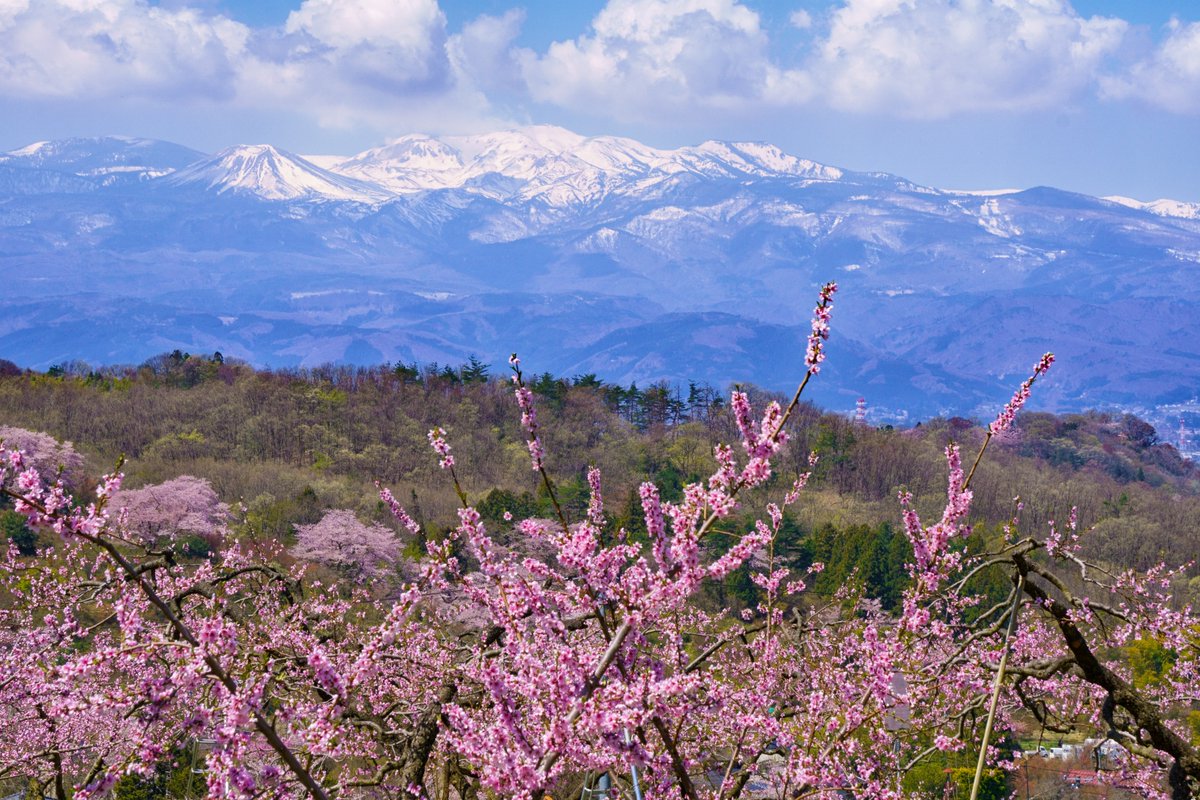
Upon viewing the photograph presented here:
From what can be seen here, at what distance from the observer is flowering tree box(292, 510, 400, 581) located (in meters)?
26.7

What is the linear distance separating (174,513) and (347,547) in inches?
205

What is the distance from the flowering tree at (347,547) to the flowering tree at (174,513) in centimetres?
218

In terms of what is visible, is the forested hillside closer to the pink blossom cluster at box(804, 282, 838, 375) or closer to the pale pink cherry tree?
the pale pink cherry tree

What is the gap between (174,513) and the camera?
2794cm

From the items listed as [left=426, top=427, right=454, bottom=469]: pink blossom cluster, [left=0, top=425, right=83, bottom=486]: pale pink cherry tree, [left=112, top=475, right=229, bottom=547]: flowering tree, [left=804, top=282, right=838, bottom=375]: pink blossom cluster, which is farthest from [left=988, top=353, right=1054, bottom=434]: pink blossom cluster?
[left=0, top=425, right=83, bottom=486]: pale pink cherry tree

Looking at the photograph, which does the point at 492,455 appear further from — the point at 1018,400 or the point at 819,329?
the point at 819,329

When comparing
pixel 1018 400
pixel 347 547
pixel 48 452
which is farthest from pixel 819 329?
pixel 48 452

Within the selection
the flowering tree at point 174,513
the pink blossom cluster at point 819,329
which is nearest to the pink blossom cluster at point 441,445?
the pink blossom cluster at point 819,329

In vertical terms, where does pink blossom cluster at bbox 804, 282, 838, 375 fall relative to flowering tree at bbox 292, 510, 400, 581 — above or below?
above

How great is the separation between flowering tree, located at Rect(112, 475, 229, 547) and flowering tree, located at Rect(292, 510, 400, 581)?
2.18m

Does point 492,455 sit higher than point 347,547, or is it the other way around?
point 492,455

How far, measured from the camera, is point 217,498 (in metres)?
31.5

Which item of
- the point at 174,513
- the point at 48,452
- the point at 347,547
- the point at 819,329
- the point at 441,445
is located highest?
the point at 819,329

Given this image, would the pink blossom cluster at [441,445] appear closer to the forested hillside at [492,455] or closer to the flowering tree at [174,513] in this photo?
the flowering tree at [174,513]
